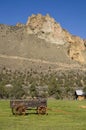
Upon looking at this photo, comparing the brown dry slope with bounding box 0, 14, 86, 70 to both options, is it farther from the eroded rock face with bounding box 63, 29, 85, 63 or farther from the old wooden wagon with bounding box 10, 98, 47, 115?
the old wooden wagon with bounding box 10, 98, 47, 115

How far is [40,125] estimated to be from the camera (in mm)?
20438

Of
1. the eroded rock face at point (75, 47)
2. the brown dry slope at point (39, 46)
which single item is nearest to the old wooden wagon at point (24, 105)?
the brown dry slope at point (39, 46)

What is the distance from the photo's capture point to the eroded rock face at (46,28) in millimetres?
176750

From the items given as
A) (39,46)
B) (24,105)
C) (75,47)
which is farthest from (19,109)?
(75,47)

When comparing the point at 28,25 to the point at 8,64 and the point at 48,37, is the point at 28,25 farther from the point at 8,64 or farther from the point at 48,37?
the point at 8,64

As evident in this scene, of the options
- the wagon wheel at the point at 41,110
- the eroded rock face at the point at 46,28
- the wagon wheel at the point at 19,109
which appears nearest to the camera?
the wagon wheel at the point at 19,109

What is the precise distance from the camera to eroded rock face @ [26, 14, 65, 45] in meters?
177

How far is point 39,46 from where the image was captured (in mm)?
161625

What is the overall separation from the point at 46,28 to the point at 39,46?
25.1 m

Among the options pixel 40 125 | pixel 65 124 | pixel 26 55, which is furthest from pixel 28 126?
pixel 26 55

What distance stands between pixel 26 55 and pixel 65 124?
13288 cm

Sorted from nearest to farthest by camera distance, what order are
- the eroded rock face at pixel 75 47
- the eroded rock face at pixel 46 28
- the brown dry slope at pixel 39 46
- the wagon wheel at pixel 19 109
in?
the wagon wheel at pixel 19 109 < the brown dry slope at pixel 39 46 < the eroded rock face at pixel 46 28 < the eroded rock face at pixel 75 47

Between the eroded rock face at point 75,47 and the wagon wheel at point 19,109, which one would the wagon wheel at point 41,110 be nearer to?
the wagon wheel at point 19,109

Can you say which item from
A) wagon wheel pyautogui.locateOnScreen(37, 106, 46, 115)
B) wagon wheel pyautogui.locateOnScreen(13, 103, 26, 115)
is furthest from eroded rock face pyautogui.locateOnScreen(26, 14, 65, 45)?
wagon wheel pyautogui.locateOnScreen(13, 103, 26, 115)
